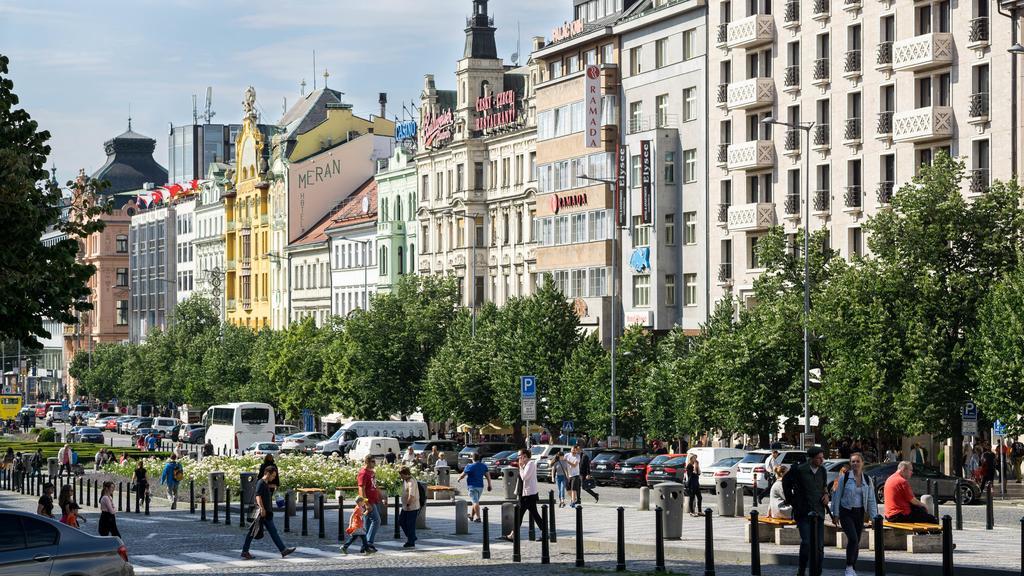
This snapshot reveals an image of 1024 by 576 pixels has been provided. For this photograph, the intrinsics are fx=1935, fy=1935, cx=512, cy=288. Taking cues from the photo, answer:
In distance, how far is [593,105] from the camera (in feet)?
294

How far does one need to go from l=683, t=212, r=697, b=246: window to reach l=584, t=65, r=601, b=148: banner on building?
6.22 m

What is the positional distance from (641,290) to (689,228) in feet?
13.9

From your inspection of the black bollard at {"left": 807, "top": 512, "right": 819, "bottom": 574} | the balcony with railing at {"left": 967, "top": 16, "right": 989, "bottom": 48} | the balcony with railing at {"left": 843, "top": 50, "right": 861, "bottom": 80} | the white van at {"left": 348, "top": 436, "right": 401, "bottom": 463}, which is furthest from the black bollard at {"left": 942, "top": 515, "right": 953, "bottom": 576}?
Result: the balcony with railing at {"left": 843, "top": 50, "right": 861, "bottom": 80}

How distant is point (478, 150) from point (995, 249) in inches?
2125

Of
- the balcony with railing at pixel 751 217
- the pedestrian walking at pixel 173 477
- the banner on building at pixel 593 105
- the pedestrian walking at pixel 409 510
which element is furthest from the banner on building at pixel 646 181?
the pedestrian walking at pixel 409 510

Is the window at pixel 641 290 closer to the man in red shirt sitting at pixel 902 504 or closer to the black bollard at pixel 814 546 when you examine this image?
the man in red shirt sitting at pixel 902 504

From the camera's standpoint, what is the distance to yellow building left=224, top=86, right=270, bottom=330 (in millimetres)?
153250

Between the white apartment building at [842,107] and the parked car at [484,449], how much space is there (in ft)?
38.5

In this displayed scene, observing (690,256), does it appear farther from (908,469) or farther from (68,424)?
(68,424)

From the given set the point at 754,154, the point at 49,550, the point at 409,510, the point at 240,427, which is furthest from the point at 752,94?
the point at 49,550

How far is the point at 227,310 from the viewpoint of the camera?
16175 cm

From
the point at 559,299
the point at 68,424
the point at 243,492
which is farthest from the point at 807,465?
the point at 68,424

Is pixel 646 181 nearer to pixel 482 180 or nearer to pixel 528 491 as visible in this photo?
pixel 482 180

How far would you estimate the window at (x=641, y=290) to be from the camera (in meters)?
87.4
